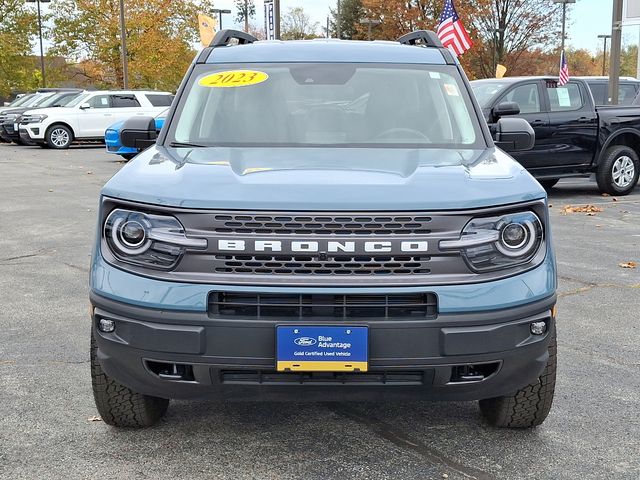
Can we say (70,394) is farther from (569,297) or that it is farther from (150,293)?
(569,297)

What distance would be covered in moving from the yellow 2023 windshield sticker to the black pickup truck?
7.23 m

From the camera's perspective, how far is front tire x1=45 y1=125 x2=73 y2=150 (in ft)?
76.6

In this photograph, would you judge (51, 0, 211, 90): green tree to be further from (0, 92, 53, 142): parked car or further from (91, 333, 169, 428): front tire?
(91, 333, 169, 428): front tire

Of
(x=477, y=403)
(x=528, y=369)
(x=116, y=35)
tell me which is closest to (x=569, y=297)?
(x=477, y=403)

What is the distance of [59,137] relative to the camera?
77.0ft

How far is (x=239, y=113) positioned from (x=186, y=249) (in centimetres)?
138

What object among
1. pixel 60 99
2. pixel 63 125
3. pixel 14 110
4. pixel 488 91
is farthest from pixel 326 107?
pixel 14 110

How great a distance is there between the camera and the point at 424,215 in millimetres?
2779

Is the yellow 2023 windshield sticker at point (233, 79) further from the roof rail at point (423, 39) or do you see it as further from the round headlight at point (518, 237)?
the round headlight at point (518, 237)

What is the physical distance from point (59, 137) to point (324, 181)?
2223cm

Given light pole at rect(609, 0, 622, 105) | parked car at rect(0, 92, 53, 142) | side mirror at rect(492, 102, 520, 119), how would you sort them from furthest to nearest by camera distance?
parked car at rect(0, 92, 53, 142)
light pole at rect(609, 0, 622, 105)
side mirror at rect(492, 102, 520, 119)

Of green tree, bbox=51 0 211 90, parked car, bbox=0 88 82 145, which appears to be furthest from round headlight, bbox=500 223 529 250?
→ green tree, bbox=51 0 211 90

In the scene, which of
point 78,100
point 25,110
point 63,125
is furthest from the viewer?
point 25,110

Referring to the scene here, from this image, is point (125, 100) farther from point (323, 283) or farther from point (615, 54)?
point (323, 283)
